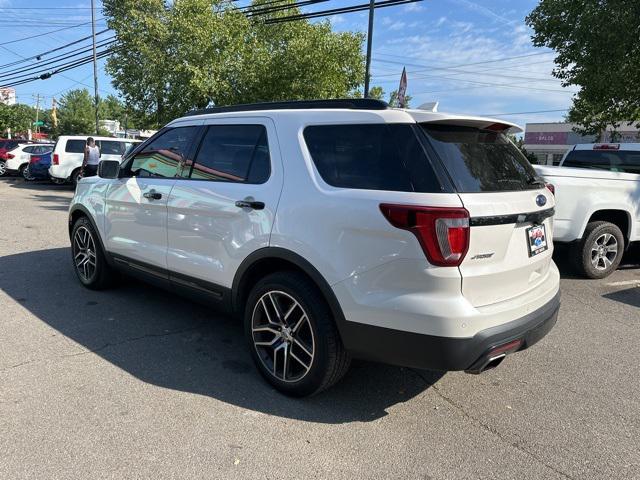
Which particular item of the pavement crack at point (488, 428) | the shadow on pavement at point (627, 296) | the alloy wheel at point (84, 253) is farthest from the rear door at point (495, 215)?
the alloy wheel at point (84, 253)

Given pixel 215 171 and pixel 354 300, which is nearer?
pixel 354 300

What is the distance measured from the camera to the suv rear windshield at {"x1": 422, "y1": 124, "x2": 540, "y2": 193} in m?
2.76

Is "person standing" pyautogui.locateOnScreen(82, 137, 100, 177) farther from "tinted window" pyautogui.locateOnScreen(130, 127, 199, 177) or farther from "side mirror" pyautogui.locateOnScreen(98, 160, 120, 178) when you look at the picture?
"tinted window" pyautogui.locateOnScreen(130, 127, 199, 177)

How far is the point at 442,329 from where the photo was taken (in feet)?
8.42

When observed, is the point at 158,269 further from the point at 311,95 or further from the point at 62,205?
the point at 311,95

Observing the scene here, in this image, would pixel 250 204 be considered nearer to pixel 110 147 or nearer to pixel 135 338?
pixel 135 338

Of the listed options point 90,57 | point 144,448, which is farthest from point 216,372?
point 90,57

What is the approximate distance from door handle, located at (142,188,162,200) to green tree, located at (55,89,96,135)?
71298 mm

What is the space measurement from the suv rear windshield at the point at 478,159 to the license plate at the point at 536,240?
A: 267 mm

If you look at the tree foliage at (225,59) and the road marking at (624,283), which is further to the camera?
the tree foliage at (225,59)

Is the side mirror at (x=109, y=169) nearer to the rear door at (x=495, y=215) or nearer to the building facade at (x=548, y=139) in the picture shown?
the rear door at (x=495, y=215)

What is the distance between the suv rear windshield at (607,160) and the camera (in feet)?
25.1

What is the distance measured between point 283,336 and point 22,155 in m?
21.7

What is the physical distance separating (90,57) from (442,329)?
3091 centimetres
